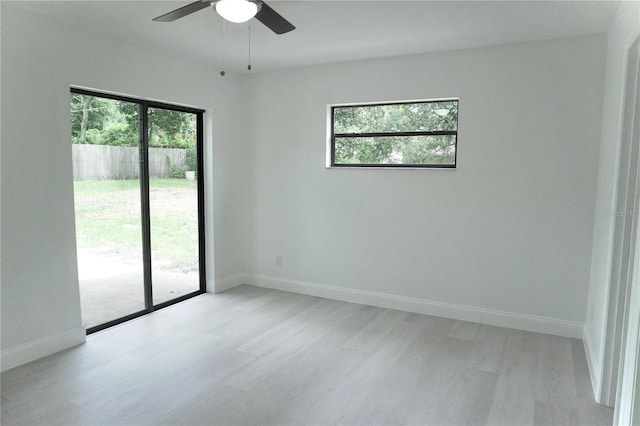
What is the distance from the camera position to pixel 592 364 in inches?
117

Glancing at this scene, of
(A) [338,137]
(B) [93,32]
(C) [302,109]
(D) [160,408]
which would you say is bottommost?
(D) [160,408]

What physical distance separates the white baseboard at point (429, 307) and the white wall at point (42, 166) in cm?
218

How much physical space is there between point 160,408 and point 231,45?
293 cm

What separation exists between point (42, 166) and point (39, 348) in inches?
53.4

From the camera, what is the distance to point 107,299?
152 inches

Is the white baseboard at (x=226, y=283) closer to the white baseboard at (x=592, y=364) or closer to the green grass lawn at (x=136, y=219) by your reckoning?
the green grass lawn at (x=136, y=219)

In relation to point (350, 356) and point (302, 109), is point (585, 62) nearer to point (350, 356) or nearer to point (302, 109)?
point (302, 109)

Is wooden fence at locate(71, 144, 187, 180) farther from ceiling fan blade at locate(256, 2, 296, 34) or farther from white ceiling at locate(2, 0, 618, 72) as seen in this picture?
ceiling fan blade at locate(256, 2, 296, 34)

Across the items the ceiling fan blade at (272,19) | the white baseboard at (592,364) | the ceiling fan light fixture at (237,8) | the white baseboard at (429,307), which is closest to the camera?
the ceiling fan light fixture at (237,8)

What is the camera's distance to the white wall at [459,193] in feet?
11.6

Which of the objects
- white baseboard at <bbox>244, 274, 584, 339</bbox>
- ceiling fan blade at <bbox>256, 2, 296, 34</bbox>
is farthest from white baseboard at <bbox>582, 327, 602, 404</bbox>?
ceiling fan blade at <bbox>256, 2, 296, 34</bbox>

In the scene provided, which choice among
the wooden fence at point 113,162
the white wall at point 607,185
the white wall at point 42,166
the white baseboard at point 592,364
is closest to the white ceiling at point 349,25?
the white wall at point 42,166

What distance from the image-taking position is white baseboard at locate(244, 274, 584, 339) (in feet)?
12.1

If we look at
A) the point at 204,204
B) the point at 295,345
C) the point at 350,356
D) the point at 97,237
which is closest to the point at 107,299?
the point at 97,237
